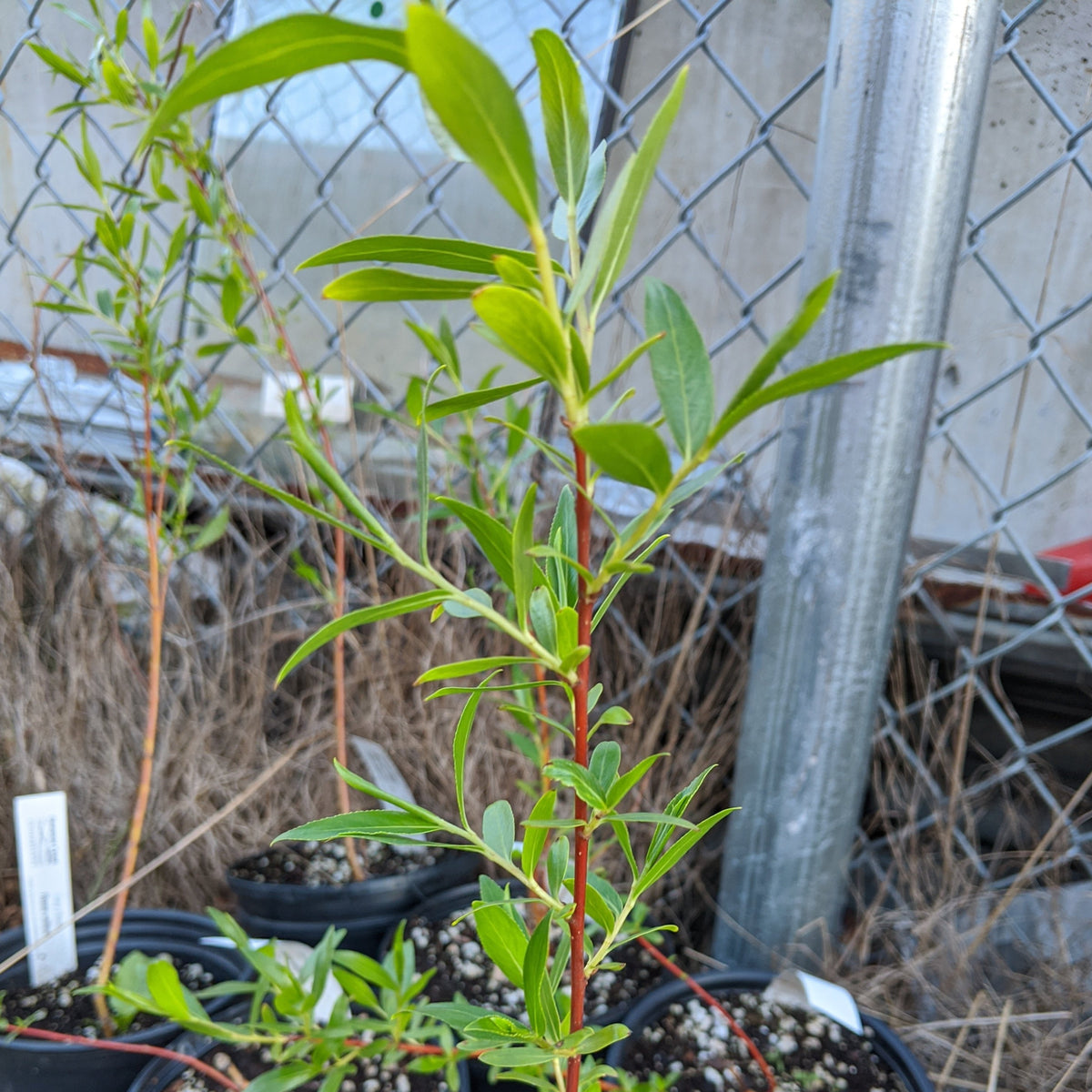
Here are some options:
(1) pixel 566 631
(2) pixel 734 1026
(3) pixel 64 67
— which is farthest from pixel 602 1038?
(3) pixel 64 67

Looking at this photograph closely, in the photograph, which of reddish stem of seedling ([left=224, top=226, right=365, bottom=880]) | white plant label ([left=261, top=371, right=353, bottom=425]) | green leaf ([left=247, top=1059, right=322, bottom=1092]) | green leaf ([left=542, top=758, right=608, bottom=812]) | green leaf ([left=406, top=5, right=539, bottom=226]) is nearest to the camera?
green leaf ([left=406, top=5, right=539, bottom=226])

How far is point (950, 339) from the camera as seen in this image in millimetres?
843

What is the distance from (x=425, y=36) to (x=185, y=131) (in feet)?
1.77

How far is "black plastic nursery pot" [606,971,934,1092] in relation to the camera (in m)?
0.61

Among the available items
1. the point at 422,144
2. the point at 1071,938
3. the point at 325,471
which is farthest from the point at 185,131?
the point at 1071,938

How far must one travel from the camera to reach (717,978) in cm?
68

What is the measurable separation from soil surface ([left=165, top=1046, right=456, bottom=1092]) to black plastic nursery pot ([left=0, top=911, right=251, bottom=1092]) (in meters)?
0.05

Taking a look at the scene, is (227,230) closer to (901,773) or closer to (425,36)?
(425,36)

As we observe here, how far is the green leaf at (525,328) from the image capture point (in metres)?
0.18

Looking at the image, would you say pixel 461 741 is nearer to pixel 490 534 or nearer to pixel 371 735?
pixel 490 534

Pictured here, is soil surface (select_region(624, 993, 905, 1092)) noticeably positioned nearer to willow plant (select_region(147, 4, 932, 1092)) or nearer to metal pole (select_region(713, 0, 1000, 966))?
metal pole (select_region(713, 0, 1000, 966))

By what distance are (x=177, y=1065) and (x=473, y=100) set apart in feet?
2.21

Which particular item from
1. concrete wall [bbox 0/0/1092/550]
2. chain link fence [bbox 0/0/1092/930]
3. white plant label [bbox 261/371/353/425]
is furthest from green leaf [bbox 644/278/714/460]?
white plant label [bbox 261/371/353/425]

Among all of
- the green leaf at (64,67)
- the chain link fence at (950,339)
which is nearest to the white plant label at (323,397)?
the chain link fence at (950,339)
